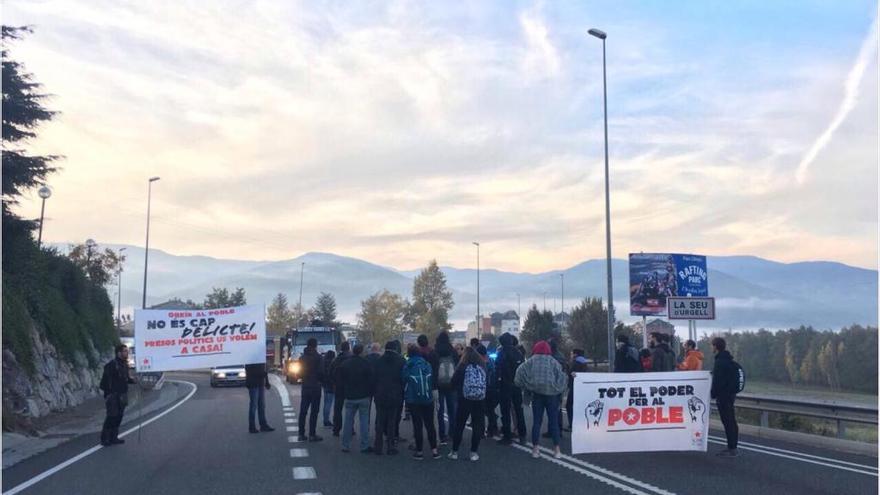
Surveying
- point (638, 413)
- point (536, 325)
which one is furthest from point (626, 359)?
point (536, 325)

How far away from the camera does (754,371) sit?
93.1 m

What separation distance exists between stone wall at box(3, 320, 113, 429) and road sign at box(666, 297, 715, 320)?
18.0 metres

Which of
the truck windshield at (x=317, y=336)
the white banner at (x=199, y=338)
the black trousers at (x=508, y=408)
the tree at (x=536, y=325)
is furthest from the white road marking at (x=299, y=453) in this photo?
the tree at (x=536, y=325)

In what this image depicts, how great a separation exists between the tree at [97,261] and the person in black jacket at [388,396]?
42.4 metres

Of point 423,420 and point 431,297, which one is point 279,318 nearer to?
point 431,297

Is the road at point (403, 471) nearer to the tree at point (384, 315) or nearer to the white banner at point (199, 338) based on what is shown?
the white banner at point (199, 338)

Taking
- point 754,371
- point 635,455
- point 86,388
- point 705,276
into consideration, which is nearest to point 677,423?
point 635,455

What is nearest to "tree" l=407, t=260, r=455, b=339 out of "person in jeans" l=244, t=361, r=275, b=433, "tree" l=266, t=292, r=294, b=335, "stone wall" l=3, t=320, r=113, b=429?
"tree" l=266, t=292, r=294, b=335

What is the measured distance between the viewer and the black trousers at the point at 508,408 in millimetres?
15594

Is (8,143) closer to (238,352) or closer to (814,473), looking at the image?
(238,352)

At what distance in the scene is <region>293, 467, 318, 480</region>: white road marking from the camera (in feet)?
37.9

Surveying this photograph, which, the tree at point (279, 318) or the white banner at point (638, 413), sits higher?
the tree at point (279, 318)

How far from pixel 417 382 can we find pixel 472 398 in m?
0.98

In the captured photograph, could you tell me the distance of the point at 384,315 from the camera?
4459 inches
